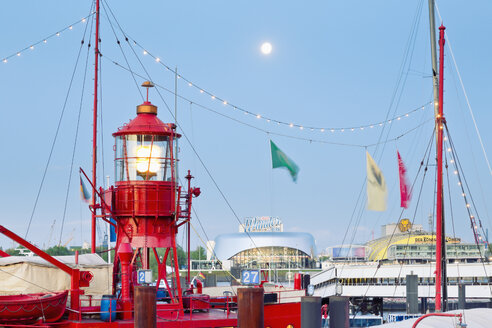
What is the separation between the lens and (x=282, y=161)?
3052 centimetres

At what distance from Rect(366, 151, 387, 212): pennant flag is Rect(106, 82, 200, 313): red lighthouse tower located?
1086 cm

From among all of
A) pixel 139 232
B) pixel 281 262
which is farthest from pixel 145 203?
pixel 281 262

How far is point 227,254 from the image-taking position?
135 meters

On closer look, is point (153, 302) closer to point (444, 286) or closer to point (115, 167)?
point (115, 167)

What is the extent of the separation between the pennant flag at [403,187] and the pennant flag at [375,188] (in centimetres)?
203

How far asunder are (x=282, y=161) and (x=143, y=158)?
739 centimetres

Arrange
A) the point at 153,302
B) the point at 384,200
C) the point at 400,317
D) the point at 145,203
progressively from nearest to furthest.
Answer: the point at 153,302 → the point at 145,203 → the point at 384,200 → the point at 400,317

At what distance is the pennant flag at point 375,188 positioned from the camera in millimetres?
33156

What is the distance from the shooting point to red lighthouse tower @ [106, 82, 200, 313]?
24.0m

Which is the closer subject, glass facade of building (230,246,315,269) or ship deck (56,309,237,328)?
ship deck (56,309,237,328)

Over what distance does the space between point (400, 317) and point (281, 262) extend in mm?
83436

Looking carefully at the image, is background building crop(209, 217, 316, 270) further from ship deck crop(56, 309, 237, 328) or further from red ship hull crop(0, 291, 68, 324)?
red ship hull crop(0, 291, 68, 324)

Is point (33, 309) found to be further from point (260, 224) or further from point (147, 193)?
point (260, 224)

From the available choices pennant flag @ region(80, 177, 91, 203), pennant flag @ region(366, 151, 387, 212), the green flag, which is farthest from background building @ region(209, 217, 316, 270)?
the green flag
